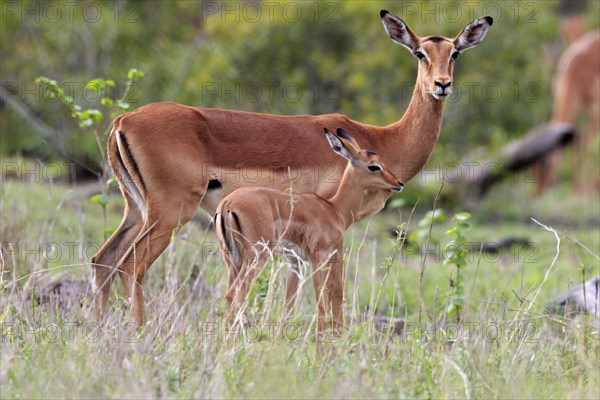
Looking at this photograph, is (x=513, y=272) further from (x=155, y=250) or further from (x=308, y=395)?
(x=308, y=395)

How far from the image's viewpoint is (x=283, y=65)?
13.9 metres

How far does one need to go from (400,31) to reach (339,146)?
4.50 feet

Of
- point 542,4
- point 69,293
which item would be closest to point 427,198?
point 542,4

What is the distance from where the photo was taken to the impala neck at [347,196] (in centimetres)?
609

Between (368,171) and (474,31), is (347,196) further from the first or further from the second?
(474,31)

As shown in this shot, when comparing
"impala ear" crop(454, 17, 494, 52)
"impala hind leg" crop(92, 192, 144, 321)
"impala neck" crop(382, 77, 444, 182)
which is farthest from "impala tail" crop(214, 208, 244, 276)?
"impala ear" crop(454, 17, 494, 52)

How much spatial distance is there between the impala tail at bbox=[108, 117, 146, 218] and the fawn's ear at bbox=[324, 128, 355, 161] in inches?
44.5

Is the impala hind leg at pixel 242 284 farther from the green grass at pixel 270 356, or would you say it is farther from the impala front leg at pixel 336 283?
the impala front leg at pixel 336 283

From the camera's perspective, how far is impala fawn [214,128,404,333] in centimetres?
550

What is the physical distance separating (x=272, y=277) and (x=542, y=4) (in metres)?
11.5

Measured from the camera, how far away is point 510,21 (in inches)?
572

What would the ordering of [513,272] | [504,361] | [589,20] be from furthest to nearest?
[589,20]
[513,272]
[504,361]

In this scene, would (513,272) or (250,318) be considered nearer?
(250,318)

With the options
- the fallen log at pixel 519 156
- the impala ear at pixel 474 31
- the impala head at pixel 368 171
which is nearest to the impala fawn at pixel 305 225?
the impala head at pixel 368 171
